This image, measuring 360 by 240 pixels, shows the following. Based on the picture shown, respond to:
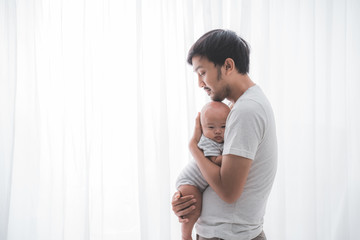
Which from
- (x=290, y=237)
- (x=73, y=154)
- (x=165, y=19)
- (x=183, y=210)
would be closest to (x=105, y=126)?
Result: (x=73, y=154)

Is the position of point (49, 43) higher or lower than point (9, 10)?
lower

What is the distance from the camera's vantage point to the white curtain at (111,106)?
1.85 meters

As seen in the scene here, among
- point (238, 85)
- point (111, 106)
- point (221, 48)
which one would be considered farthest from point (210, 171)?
point (111, 106)

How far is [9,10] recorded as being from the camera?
75.1 inches

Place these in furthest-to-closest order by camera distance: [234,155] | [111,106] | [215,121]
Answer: [111,106]
[215,121]
[234,155]

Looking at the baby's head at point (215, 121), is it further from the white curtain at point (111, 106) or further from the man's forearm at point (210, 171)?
the white curtain at point (111, 106)

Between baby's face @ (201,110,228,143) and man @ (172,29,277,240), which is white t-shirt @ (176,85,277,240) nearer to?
man @ (172,29,277,240)

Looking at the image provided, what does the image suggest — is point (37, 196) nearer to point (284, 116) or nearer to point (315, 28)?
point (284, 116)

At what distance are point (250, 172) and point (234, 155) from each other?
15 centimetres

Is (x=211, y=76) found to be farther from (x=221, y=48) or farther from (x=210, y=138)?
(x=210, y=138)

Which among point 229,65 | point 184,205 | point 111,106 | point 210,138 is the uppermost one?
point 229,65

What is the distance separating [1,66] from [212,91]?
4.86 ft

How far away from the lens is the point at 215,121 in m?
1.20

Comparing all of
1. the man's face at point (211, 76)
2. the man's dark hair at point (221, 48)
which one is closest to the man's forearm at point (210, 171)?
the man's face at point (211, 76)
